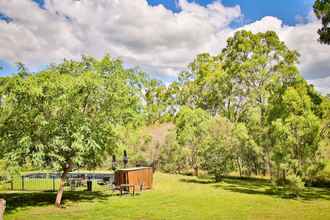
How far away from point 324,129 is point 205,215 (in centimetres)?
1430

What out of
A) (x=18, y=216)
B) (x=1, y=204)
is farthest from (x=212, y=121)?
(x=1, y=204)

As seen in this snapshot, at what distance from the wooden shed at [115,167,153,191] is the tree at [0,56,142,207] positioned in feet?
22.1

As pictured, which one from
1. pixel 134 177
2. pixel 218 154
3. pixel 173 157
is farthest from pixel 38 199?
pixel 173 157

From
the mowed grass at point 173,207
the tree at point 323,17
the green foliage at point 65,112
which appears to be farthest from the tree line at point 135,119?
the tree at point 323,17

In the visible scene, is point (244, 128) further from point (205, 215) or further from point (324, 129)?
point (205, 215)

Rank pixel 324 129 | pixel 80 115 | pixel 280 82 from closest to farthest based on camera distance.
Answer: pixel 80 115, pixel 324 129, pixel 280 82

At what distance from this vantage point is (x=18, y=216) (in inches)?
582

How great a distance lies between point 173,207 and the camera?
17.5 meters

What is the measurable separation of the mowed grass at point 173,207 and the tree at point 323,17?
943cm

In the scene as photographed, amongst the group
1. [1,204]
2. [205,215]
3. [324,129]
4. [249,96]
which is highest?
[249,96]

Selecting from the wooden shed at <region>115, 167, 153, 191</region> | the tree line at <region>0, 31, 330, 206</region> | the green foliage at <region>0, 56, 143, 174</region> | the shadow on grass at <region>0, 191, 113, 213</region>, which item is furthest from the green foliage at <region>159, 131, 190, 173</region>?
the green foliage at <region>0, 56, 143, 174</region>

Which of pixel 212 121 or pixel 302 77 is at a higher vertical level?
pixel 302 77

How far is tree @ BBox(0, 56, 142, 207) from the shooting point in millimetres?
15867

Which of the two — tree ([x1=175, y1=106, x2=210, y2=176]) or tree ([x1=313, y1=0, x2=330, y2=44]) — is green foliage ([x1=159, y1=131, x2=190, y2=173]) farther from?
tree ([x1=313, y1=0, x2=330, y2=44])
